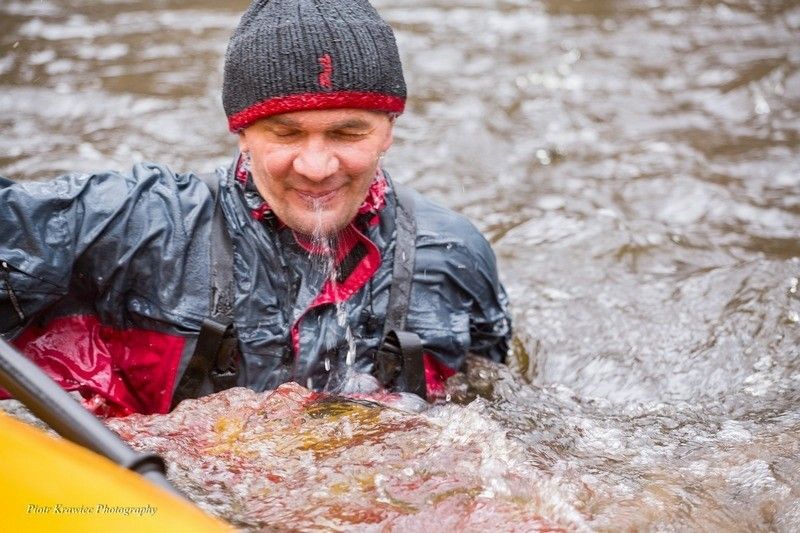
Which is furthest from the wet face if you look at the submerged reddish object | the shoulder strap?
the submerged reddish object

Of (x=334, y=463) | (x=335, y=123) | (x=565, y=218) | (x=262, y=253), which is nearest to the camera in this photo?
(x=334, y=463)

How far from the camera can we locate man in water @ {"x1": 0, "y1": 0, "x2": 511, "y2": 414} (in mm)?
3316

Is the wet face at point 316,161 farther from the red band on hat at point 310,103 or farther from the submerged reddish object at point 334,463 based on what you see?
the submerged reddish object at point 334,463

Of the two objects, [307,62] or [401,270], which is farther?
[401,270]

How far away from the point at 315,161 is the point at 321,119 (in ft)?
0.45

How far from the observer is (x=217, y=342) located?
3498 millimetres

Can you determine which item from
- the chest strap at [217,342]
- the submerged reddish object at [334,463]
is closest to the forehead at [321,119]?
the chest strap at [217,342]

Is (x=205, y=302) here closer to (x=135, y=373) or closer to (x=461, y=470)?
(x=135, y=373)

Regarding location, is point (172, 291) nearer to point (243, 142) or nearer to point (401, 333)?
point (243, 142)

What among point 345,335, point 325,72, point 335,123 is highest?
point 325,72

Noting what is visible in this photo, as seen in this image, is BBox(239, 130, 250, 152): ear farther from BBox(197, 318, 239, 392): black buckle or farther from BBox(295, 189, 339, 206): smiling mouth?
BBox(197, 318, 239, 392): black buckle

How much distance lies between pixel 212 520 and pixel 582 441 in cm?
168

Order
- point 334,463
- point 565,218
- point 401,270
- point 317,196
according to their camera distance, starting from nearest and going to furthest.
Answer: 1. point 334,463
2. point 317,196
3. point 401,270
4. point 565,218

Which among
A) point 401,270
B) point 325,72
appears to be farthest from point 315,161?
point 401,270
